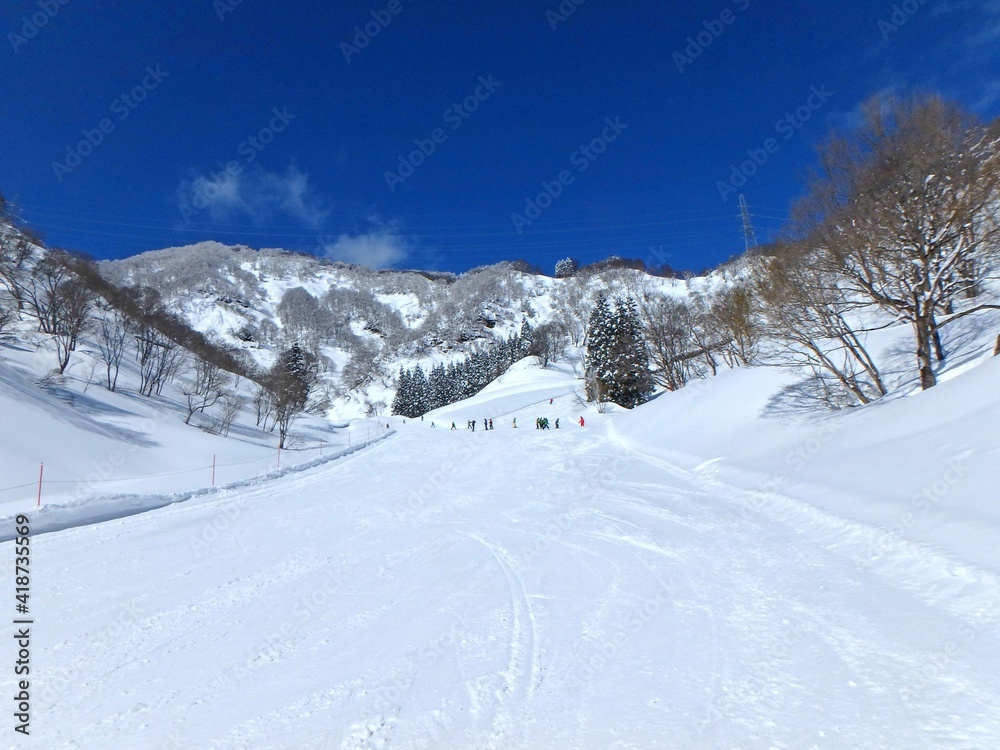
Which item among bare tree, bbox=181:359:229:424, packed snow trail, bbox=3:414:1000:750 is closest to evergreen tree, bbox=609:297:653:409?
bare tree, bbox=181:359:229:424

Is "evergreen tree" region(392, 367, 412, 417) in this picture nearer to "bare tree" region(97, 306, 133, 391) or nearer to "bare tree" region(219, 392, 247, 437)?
"bare tree" region(97, 306, 133, 391)

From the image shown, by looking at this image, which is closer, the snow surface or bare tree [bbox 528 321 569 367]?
the snow surface

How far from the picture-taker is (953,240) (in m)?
12.3

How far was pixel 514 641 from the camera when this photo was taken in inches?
169

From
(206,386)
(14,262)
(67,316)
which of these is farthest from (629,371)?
(14,262)

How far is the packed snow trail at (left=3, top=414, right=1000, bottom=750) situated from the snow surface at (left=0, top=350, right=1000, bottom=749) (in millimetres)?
24

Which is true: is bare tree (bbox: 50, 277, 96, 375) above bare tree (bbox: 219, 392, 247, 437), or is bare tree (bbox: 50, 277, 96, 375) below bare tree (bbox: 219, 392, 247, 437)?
above

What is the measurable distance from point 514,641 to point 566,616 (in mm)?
716

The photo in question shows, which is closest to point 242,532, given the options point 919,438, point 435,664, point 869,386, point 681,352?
point 435,664

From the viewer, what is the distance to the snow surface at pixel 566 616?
3189mm

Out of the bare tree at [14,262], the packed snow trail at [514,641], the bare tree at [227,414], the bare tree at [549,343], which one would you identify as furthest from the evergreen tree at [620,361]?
the bare tree at [549,343]

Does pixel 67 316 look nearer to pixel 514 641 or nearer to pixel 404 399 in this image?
pixel 514 641

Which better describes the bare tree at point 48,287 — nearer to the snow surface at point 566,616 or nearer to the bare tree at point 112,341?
the bare tree at point 112,341

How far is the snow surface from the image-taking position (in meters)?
3.19
